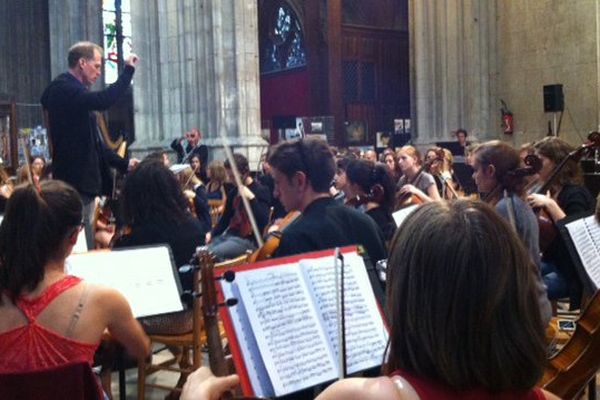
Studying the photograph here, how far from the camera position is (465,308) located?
53.0 inches

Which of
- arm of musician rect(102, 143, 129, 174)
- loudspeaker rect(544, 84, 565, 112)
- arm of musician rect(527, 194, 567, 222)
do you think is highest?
loudspeaker rect(544, 84, 565, 112)

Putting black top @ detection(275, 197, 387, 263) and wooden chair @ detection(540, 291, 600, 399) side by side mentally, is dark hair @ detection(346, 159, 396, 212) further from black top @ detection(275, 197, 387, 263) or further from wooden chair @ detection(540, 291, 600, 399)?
wooden chair @ detection(540, 291, 600, 399)

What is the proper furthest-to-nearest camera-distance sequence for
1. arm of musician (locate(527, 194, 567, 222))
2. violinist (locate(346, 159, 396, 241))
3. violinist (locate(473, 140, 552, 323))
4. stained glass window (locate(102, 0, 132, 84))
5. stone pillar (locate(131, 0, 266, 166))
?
1. stained glass window (locate(102, 0, 132, 84))
2. stone pillar (locate(131, 0, 266, 166))
3. violinist (locate(346, 159, 396, 241))
4. arm of musician (locate(527, 194, 567, 222))
5. violinist (locate(473, 140, 552, 323))

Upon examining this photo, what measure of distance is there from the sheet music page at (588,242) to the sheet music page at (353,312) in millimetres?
1611

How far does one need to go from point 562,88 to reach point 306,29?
600cm

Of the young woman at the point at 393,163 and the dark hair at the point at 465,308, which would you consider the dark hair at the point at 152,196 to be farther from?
the young woman at the point at 393,163

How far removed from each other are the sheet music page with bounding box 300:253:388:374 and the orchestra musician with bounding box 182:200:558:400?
0.95m

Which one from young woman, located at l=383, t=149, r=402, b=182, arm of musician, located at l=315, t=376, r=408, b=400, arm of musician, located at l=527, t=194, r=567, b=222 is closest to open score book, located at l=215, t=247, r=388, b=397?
arm of musician, located at l=315, t=376, r=408, b=400

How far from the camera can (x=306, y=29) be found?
53.4 feet

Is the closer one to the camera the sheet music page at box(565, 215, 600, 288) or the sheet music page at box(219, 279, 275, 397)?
the sheet music page at box(219, 279, 275, 397)

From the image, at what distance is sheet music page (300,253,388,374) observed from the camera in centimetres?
235

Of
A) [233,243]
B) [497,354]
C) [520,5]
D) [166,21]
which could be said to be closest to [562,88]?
[520,5]

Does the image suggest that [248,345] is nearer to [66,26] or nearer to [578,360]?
[578,360]

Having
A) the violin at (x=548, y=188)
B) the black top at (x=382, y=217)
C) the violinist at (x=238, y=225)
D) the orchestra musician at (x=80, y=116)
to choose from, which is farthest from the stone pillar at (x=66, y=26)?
the violin at (x=548, y=188)
